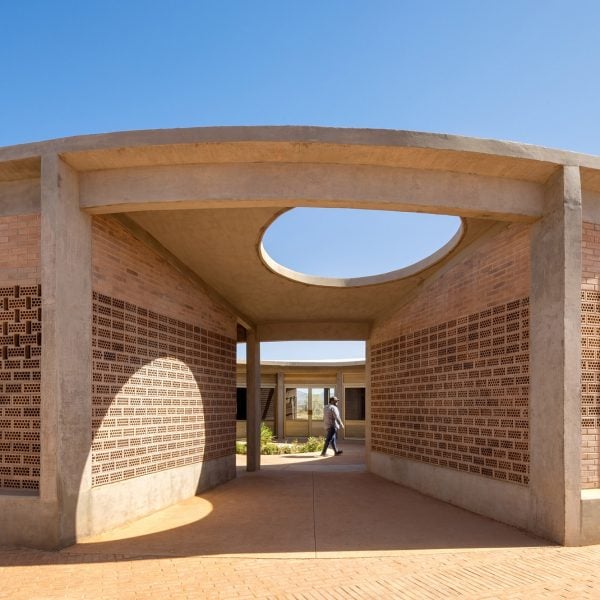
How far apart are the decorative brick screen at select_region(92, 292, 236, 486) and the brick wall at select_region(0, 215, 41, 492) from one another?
63 centimetres

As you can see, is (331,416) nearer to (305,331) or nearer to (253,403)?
(253,403)

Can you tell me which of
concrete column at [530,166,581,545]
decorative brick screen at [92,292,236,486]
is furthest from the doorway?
concrete column at [530,166,581,545]

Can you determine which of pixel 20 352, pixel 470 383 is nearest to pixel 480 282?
pixel 470 383

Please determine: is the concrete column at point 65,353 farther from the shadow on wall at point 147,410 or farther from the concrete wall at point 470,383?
the concrete wall at point 470,383

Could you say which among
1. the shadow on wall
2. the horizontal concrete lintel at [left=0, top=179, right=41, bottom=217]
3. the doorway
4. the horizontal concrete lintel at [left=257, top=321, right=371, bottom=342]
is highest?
the horizontal concrete lintel at [left=0, top=179, right=41, bottom=217]

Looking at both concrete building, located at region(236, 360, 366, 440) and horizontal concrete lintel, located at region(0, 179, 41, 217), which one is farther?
concrete building, located at region(236, 360, 366, 440)

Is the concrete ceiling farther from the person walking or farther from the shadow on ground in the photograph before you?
the shadow on ground

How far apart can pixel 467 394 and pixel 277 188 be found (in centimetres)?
408

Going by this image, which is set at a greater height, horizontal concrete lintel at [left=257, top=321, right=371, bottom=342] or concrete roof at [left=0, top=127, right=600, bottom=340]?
concrete roof at [left=0, top=127, right=600, bottom=340]

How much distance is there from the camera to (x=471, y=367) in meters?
7.76

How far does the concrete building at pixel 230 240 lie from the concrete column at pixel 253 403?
209 inches

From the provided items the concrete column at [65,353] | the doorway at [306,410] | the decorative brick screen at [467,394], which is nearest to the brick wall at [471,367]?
the decorative brick screen at [467,394]

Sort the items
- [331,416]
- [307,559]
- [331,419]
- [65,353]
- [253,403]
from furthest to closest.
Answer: [331,419] → [331,416] → [253,403] → [65,353] → [307,559]

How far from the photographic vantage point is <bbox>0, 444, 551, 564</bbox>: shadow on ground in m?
5.61
